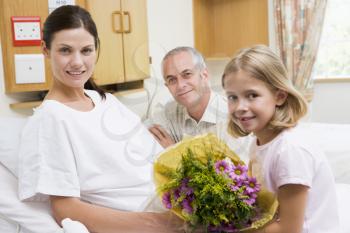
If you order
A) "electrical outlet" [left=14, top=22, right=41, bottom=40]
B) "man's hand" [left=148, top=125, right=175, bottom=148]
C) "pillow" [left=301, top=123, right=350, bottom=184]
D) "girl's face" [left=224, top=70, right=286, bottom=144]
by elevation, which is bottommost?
"pillow" [left=301, top=123, right=350, bottom=184]

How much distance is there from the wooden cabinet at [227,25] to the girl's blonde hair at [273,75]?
2.83 meters

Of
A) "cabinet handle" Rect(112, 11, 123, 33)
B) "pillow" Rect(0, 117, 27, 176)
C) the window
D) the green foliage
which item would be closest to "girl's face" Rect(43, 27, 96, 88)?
"pillow" Rect(0, 117, 27, 176)

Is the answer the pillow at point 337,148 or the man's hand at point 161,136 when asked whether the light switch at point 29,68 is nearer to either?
the man's hand at point 161,136

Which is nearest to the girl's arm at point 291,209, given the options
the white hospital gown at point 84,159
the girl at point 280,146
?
the girl at point 280,146

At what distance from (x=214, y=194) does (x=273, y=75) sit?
42cm

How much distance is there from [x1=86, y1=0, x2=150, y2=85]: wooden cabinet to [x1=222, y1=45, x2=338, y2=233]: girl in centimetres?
140

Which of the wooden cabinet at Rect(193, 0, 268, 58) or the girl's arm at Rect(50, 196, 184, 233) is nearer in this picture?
the girl's arm at Rect(50, 196, 184, 233)

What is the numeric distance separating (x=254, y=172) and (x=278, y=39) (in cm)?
320

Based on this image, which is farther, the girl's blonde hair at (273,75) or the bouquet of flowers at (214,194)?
the girl's blonde hair at (273,75)

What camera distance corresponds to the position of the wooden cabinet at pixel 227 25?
13.7 ft

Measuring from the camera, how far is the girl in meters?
1.15

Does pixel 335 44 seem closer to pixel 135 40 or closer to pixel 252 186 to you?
pixel 135 40

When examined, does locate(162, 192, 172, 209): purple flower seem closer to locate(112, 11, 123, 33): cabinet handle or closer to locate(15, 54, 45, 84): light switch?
locate(15, 54, 45, 84): light switch

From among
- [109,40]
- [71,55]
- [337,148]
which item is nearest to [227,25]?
[109,40]
